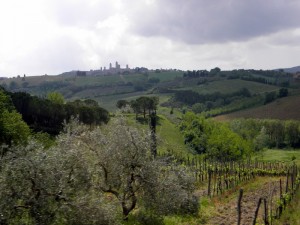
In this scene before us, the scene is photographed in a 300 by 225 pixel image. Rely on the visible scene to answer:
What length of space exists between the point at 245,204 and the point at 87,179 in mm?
15396

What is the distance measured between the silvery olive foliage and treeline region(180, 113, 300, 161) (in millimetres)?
47798

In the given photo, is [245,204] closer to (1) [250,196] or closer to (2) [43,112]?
(1) [250,196]

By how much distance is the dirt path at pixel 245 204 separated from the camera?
22.8m

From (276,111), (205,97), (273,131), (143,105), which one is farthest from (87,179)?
(205,97)

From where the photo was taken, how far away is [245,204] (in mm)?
27016

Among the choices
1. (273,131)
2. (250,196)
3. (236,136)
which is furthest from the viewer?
(273,131)

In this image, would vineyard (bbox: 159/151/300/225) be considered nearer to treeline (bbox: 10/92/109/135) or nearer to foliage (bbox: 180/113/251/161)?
foliage (bbox: 180/113/251/161)

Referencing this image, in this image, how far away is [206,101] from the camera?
16812cm

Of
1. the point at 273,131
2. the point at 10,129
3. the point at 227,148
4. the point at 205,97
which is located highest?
the point at 10,129

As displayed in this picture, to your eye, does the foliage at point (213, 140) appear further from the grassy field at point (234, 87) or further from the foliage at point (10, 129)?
the grassy field at point (234, 87)

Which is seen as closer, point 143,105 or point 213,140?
point 213,140

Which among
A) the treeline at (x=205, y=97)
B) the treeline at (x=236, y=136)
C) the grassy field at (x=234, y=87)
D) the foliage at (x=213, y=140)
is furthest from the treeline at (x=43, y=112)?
the grassy field at (x=234, y=87)

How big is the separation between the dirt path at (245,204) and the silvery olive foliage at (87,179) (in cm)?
254

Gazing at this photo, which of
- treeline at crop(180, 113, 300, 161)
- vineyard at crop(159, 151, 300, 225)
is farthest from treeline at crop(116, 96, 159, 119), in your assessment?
vineyard at crop(159, 151, 300, 225)
